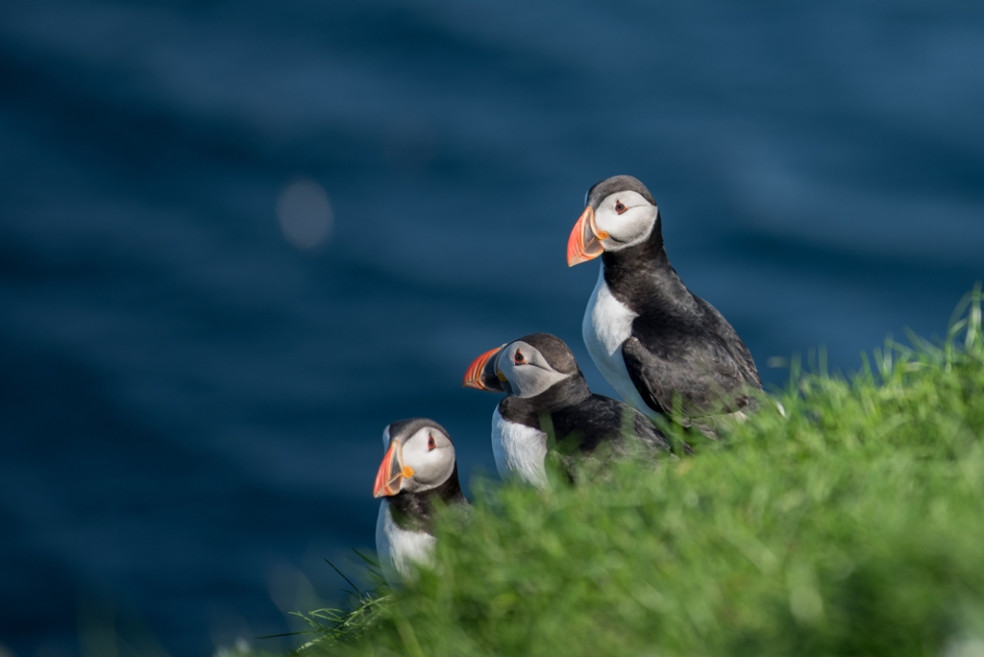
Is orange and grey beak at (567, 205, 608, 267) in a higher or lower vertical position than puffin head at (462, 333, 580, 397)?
higher

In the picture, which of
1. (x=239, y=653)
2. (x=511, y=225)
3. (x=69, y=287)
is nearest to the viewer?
(x=239, y=653)

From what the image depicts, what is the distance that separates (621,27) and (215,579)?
14492mm

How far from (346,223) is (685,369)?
→ 71.7ft

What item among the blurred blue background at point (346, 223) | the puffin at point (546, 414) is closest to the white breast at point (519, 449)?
the puffin at point (546, 414)

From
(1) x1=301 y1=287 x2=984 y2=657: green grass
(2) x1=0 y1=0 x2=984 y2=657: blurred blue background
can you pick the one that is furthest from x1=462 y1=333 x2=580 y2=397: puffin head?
(2) x1=0 y1=0 x2=984 y2=657: blurred blue background

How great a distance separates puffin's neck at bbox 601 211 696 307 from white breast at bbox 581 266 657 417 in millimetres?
77

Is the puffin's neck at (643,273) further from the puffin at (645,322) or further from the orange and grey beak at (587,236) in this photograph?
the orange and grey beak at (587,236)

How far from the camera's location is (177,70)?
30078mm

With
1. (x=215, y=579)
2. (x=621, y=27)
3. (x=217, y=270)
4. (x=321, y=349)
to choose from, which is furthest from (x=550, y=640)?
(x=621, y=27)

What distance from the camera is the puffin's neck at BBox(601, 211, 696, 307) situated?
7.05m

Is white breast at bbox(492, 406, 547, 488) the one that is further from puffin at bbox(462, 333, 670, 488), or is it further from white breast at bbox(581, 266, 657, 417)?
white breast at bbox(581, 266, 657, 417)

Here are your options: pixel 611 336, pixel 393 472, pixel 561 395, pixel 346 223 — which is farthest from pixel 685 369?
pixel 346 223

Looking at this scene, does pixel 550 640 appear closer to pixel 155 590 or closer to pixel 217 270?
pixel 155 590

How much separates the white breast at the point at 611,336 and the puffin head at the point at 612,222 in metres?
0.19
